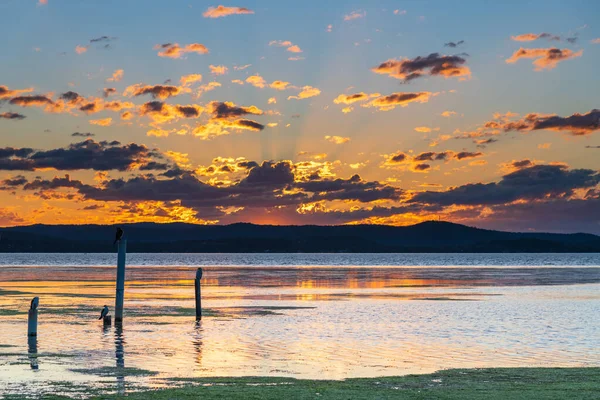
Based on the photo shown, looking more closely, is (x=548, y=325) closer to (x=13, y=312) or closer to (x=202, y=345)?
(x=202, y=345)

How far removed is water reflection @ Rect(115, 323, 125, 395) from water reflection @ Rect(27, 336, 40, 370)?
2.55 meters

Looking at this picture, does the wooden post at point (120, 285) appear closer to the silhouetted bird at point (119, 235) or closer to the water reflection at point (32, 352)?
the silhouetted bird at point (119, 235)

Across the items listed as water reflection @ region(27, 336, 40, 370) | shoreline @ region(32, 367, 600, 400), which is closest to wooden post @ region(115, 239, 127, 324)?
water reflection @ region(27, 336, 40, 370)

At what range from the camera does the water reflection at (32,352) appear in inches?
1017

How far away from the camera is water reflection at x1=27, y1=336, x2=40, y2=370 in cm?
2583

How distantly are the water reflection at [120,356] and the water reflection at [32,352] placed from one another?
8.36 ft

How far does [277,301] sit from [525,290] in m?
27.9

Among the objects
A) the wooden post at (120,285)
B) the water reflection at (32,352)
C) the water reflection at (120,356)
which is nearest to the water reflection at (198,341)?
the water reflection at (120,356)

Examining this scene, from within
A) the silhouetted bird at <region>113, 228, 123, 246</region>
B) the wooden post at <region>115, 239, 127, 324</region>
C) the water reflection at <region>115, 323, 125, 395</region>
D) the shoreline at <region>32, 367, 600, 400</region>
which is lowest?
the shoreline at <region>32, 367, 600, 400</region>

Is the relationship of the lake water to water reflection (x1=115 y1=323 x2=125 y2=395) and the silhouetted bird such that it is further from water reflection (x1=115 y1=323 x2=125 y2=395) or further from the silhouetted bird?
the silhouetted bird

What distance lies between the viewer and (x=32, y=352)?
A: 2925 cm

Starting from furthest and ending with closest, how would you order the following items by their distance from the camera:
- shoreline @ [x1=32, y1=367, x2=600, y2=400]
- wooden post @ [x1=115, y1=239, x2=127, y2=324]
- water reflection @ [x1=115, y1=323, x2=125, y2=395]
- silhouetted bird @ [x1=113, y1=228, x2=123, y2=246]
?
1. silhouetted bird @ [x1=113, y1=228, x2=123, y2=246]
2. wooden post @ [x1=115, y1=239, x2=127, y2=324]
3. water reflection @ [x1=115, y1=323, x2=125, y2=395]
4. shoreline @ [x1=32, y1=367, x2=600, y2=400]

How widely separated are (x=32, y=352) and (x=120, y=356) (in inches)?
128

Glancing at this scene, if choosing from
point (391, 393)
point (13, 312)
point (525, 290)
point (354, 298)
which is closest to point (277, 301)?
point (354, 298)
